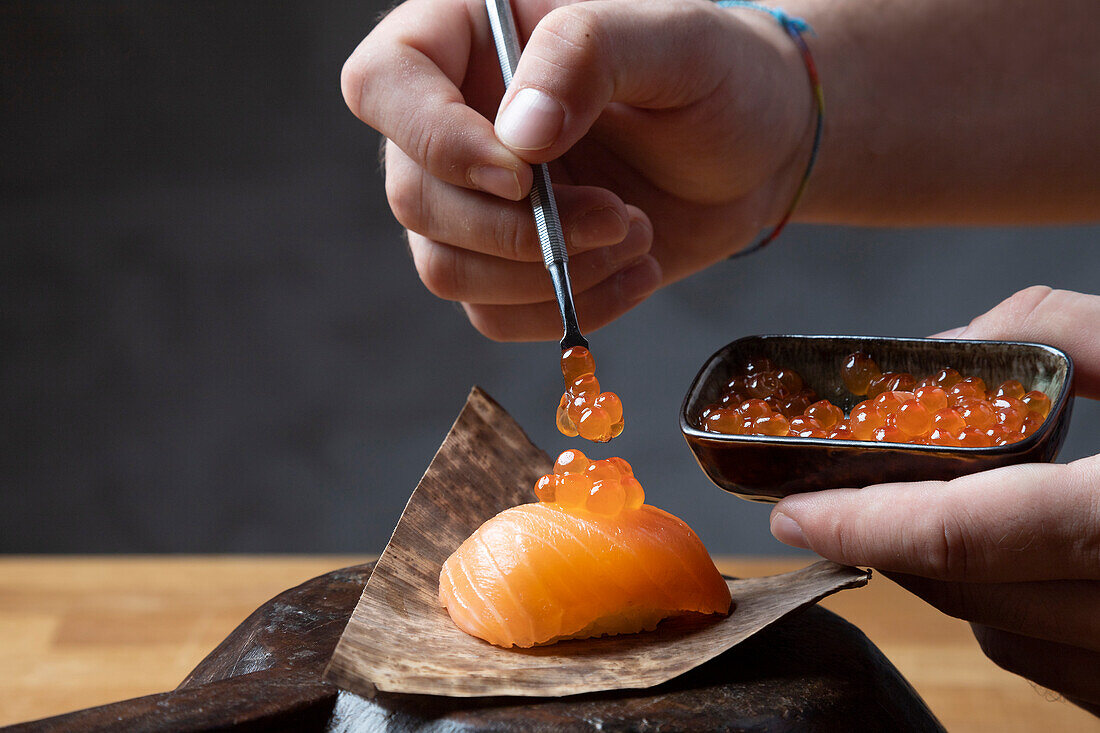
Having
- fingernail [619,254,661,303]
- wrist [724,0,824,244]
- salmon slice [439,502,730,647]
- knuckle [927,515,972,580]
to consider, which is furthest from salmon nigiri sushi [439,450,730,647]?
wrist [724,0,824,244]

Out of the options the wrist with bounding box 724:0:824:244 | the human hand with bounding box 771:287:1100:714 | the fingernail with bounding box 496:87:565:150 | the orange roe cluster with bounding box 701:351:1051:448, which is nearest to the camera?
the human hand with bounding box 771:287:1100:714

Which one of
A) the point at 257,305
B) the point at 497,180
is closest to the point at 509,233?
the point at 497,180

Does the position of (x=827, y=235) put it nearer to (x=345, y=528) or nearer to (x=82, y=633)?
(x=345, y=528)

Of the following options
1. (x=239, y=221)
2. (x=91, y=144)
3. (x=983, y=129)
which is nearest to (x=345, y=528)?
(x=239, y=221)

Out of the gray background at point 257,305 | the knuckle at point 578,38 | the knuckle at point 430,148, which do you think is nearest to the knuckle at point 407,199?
the knuckle at point 430,148

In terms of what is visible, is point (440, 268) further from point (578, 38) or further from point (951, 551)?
point (951, 551)

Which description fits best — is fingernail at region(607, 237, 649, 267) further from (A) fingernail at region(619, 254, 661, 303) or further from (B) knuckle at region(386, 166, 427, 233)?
(B) knuckle at region(386, 166, 427, 233)
